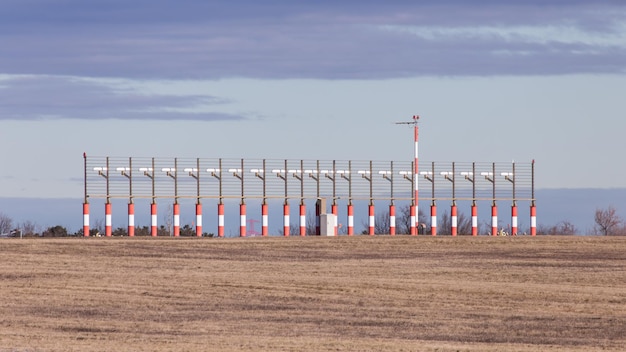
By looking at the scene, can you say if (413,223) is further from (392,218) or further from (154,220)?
(154,220)

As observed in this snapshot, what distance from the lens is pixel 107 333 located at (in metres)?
23.8

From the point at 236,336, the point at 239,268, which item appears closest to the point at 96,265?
the point at 239,268

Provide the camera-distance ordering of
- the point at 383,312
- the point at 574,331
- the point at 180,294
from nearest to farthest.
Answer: the point at 574,331 → the point at 383,312 → the point at 180,294

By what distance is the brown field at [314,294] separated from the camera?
23297 millimetres

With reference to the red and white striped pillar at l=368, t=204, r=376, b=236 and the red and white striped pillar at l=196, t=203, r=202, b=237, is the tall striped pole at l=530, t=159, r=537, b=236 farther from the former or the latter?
the red and white striped pillar at l=196, t=203, r=202, b=237

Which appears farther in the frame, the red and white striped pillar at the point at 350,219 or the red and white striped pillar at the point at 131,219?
the red and white striped pillar at the point at 350,219

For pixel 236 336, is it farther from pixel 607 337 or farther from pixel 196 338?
pixel 607 337

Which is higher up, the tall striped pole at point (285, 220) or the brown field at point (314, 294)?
the tall striped pole at point (285, 220)

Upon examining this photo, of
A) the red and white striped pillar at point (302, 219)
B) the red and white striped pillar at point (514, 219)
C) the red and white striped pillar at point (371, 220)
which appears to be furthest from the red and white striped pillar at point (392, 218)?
the red and white striped pillar at point (514, 219)

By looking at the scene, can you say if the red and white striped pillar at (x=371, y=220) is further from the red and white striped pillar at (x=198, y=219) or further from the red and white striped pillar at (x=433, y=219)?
Result: the red and white striped pillar at (x=198, y=219)

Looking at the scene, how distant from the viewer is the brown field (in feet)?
76.4

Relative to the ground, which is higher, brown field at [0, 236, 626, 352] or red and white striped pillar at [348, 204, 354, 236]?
red and white striped pillar at [348, 204, 354, 236]

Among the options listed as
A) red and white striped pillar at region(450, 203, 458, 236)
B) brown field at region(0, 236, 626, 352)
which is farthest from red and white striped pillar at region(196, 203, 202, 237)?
red and white striped pillar at region(450, 203, 458, 236)

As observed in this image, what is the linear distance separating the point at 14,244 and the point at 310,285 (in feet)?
37.4
